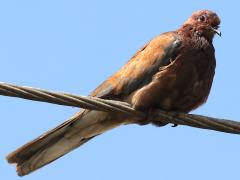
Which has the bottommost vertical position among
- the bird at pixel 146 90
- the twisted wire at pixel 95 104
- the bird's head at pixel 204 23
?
the twisted wire at pixel 95 104

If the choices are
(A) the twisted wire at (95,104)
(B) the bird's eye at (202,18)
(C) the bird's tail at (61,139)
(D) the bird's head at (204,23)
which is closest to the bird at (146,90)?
(C) the bird's tail at (61,139)

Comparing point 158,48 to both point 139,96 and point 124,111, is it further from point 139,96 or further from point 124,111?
point 124,111

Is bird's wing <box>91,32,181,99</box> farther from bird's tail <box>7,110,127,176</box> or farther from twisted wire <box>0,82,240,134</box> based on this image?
twisted wire <box>0,82,240,134</box>

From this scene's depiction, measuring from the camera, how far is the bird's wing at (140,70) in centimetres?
743

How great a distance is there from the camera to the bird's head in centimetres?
815

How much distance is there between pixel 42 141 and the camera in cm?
749

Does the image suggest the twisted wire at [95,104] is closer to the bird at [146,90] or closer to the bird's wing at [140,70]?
the bird at [146,90]

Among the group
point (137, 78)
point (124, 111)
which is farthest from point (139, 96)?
point (124, 111)

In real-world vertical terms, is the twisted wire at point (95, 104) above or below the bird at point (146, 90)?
below

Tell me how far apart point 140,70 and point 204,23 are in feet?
4.09

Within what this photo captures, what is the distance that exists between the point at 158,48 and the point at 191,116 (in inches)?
62.2

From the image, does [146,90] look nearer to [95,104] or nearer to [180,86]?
[180,86]

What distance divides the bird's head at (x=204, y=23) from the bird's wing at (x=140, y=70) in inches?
19.4

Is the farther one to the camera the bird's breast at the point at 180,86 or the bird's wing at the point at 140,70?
the bird's wing at the point at 140,70
